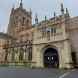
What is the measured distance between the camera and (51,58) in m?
25.5

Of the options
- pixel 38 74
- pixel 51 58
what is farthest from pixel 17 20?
pixel 38 74

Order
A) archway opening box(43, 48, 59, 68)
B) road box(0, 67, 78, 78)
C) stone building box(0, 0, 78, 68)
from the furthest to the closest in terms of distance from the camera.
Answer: archway opening box(43, 48, 59, 68), stone building box(0, 0, 78, 68), road box(0, 67, 78, 78)

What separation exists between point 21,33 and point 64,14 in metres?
23.5

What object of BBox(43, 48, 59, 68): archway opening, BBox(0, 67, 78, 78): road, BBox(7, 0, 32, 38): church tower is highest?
BBox(7, 0, 32, 38): church tower

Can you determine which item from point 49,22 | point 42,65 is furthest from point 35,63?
point 49,22

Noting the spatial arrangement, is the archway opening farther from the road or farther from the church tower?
the church tower

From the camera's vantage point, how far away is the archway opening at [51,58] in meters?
25.0

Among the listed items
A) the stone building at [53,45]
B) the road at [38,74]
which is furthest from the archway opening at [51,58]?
the road at [38,74]

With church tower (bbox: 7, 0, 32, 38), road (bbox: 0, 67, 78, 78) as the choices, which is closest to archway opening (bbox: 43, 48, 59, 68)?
road (bbox: 0, 67, 78, 78)

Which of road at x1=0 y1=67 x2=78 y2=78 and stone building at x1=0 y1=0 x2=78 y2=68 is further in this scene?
stone building at x1=0 y1=0 x2=78 y2=68

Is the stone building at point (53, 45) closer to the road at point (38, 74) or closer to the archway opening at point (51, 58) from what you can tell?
the archway opening at point (51, 58)

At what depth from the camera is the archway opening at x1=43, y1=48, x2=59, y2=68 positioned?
983 inches

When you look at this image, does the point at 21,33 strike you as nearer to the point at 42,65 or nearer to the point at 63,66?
the point at 42,65

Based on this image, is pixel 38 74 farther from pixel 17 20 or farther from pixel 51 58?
pixel 17 20
